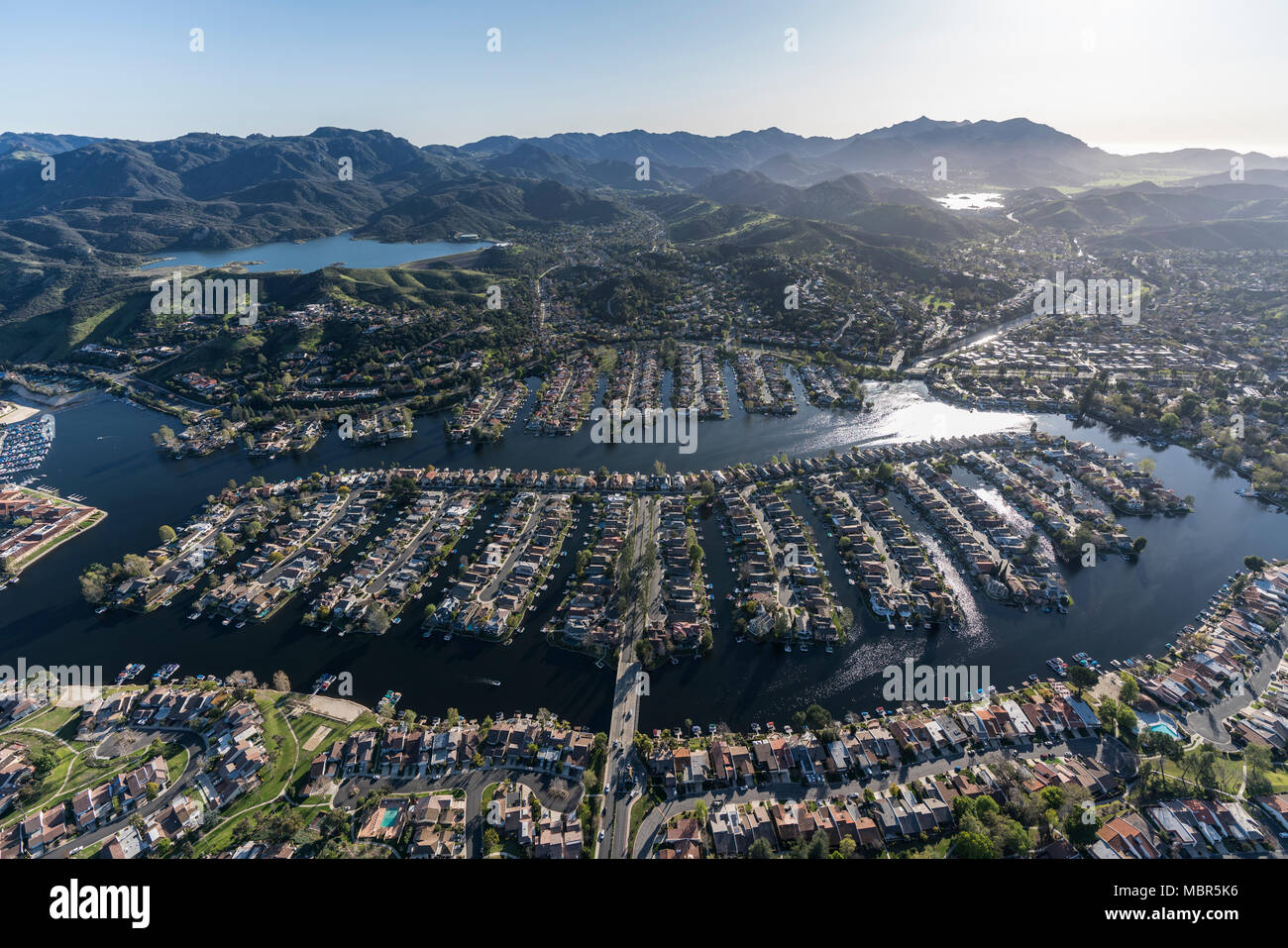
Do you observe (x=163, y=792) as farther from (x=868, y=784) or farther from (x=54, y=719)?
A: (x=868, y=784)

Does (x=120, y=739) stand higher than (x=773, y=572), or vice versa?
(x=773, y=572)

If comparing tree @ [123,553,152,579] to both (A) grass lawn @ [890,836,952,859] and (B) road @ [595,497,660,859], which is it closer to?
(B) road @ [595,497,660,859]

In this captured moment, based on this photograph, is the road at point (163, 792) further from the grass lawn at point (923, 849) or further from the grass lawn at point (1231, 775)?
the grass lawn at point (1231, 775)

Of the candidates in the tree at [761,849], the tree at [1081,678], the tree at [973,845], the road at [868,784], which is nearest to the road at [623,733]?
the road at [868,784]

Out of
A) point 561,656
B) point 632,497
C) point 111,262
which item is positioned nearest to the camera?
point 561,656
